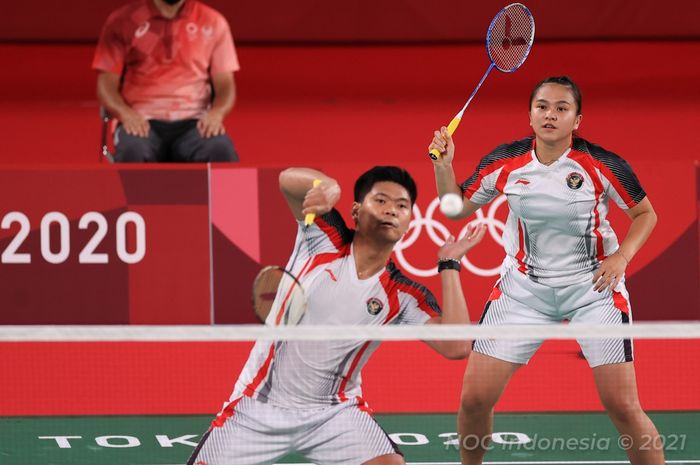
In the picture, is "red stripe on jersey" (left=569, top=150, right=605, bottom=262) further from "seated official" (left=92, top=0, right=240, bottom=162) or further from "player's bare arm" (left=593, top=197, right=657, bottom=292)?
"seated official" (left=92, top=0, right=240, bottom=162)

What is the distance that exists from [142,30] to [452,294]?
4.38m

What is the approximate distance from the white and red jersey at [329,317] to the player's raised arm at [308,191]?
0.35ft

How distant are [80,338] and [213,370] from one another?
107 inches


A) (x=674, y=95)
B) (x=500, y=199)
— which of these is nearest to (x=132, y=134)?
(x=500, y=199)

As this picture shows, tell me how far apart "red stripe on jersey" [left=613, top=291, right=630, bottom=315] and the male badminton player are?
2.59 feet

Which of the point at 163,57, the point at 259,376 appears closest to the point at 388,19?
the point at 163,57

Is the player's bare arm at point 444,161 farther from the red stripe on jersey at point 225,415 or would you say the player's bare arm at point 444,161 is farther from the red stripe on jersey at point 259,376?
the red stripe on jersey at point 225,415

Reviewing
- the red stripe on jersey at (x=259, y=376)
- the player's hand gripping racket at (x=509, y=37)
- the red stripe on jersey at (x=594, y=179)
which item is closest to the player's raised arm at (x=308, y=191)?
the red stripe on jersey at (x=259, y=376)

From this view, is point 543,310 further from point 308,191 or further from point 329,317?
point 308,191

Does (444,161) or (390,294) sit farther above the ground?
(444,161)

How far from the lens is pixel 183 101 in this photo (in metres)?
7.91

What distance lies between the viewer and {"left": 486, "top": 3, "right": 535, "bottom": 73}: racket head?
548cm

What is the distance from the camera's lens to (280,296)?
173 inches

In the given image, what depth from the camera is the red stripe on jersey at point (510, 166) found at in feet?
16.3
